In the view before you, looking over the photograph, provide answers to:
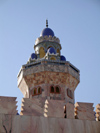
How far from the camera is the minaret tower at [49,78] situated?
18.7 metres

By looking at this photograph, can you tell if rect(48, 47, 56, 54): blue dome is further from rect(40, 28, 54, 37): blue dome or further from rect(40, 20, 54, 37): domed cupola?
rect(40, 28, 54, 37): blue dome

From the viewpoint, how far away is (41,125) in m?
9.77

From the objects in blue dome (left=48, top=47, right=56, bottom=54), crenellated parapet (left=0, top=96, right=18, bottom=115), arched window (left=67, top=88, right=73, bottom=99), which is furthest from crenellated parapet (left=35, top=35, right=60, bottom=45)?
crenellated parapet (left=0, top=96, right=18, bottom=115)

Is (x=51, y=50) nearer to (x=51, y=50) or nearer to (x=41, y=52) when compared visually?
(x=51, y=50)

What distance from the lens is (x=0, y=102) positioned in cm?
1012

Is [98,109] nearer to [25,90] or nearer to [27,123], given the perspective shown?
[27,123]

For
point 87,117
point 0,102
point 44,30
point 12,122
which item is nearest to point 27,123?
point 12,122

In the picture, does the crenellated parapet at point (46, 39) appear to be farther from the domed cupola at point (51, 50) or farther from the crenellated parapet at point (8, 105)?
the crenellated parapet at point (8, 105)

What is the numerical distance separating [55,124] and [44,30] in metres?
13.8

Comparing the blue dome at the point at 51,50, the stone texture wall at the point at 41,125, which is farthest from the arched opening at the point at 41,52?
the stone texture wall at the point at 41,125

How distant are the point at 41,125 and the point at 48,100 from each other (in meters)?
1.13

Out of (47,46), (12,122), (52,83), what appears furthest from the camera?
(47,46)

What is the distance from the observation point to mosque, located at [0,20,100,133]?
9.74 meters

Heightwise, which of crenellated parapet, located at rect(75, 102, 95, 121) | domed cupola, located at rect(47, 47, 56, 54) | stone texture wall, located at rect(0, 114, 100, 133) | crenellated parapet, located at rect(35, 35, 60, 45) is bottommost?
stone texture wall, located at rect(0, 114, 100, 133)
